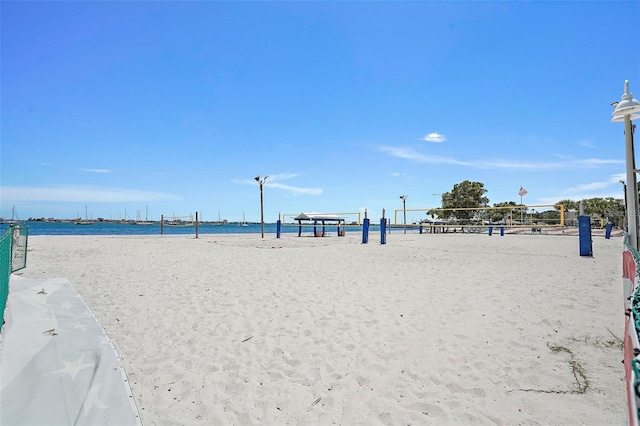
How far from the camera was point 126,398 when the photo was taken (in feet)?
7.92

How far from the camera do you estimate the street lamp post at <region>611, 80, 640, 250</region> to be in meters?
3.98

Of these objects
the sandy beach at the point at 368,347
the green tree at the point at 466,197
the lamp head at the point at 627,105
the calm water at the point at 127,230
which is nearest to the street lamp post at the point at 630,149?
the lamp head at the point at 627,105

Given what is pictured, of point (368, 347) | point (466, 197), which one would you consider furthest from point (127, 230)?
point (368, 347)

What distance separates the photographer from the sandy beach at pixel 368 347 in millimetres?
2322

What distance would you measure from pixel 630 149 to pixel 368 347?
13.3ft

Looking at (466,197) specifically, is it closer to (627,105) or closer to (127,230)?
(627,105)

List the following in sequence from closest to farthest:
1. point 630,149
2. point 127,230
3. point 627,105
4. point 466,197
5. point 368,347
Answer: point 368,347 < point 627,105 < point 630,149 < point 466,197 < point 127,230

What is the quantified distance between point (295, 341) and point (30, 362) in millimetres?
2252

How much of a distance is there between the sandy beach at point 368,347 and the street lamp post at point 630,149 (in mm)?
1084

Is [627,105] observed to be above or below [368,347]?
above

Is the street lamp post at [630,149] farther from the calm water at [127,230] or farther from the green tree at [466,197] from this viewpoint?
the green tree at [466,197]

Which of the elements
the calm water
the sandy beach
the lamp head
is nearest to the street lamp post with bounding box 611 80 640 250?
the lamp head

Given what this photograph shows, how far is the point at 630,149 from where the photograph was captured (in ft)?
13.8

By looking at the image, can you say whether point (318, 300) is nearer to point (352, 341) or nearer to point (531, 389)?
point (352, 341)
